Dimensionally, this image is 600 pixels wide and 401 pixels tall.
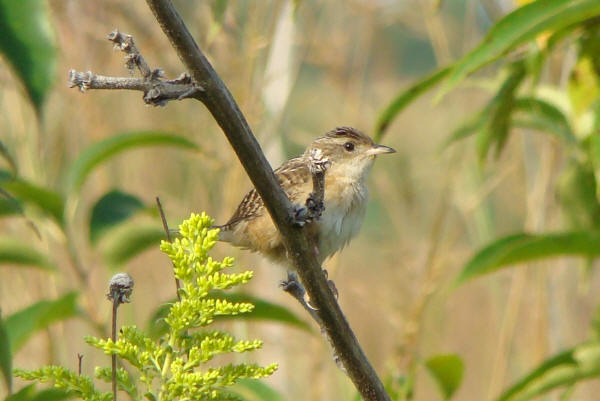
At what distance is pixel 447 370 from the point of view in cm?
225

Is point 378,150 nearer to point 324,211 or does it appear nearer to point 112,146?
point 324,211

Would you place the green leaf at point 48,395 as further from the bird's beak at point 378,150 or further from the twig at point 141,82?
the bird's beak at point 378,150

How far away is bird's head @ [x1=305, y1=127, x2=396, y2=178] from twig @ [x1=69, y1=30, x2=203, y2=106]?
210 centimetres

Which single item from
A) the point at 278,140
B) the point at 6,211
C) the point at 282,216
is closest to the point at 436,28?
the point at 278,140

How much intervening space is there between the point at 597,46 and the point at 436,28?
5.00 feet

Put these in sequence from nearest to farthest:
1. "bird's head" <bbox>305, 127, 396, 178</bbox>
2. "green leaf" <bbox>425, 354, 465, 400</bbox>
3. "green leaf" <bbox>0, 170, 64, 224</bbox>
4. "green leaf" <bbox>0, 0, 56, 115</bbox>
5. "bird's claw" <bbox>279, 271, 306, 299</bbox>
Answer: "bird's claw" <bbox>279, 271, 306, 299</bbox> < "green leaf" <bbox>0, 0, 56, 115</bbox> < "green leaf" <bbox>425, 354, 465, 400</bbox> < "green leaf" <bbox>0, 170, 64, 224</bbox> < "bird's head" <bbox>305, 127, 396, 178</bbox>

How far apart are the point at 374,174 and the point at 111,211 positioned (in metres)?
1.91

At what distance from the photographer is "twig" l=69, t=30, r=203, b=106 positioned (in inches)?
39.8

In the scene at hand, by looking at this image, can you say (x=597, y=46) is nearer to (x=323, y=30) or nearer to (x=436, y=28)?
(x=436, y=28)

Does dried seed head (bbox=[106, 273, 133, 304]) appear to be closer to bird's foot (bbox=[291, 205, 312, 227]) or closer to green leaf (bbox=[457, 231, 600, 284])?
bird's foot (bbox=[291, 205, 312, 227])

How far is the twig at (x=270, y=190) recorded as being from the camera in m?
1.05

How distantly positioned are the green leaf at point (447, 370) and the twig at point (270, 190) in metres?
0.88

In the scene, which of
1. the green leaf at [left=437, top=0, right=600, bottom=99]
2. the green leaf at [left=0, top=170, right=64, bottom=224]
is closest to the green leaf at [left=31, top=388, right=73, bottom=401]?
the green leaf at [left=0, top=170, right=64, bottom=224]

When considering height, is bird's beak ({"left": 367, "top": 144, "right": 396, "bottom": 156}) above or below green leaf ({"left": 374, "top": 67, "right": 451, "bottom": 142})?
above
